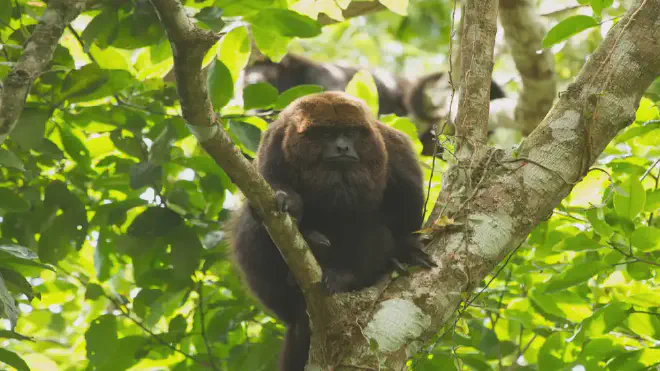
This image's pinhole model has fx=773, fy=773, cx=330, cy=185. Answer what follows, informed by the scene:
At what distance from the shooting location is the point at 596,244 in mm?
2801

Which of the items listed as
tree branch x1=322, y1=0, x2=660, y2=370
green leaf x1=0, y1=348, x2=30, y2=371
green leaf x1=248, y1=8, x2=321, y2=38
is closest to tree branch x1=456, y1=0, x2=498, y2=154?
tree branch x1=322, y1=0, x2=660, y2=370

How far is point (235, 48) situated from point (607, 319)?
6.06 feet

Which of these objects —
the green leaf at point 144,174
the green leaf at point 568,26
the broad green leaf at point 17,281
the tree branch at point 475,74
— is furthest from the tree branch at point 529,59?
the broad green leaf at point 17,281

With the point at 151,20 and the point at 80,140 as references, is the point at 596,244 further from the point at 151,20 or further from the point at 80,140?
the point at 80,140

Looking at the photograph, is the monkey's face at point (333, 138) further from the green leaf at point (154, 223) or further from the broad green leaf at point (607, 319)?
the broad green leaf at point (607, 319)

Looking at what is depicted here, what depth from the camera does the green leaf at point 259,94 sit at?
3410 millimetres

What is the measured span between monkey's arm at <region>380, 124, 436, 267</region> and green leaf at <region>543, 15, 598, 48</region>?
904 millimetres

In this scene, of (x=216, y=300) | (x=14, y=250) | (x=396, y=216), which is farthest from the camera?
(x=216, y=300)

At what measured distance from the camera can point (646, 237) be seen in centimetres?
268

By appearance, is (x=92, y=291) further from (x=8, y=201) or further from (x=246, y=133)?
(x=246, y=133)

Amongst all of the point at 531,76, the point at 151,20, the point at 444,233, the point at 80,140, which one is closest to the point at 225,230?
the point at 80,140

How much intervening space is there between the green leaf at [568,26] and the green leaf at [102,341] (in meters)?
2.26

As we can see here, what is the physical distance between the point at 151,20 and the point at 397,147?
4.14 ft

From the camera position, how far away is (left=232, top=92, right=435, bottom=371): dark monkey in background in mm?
3338
